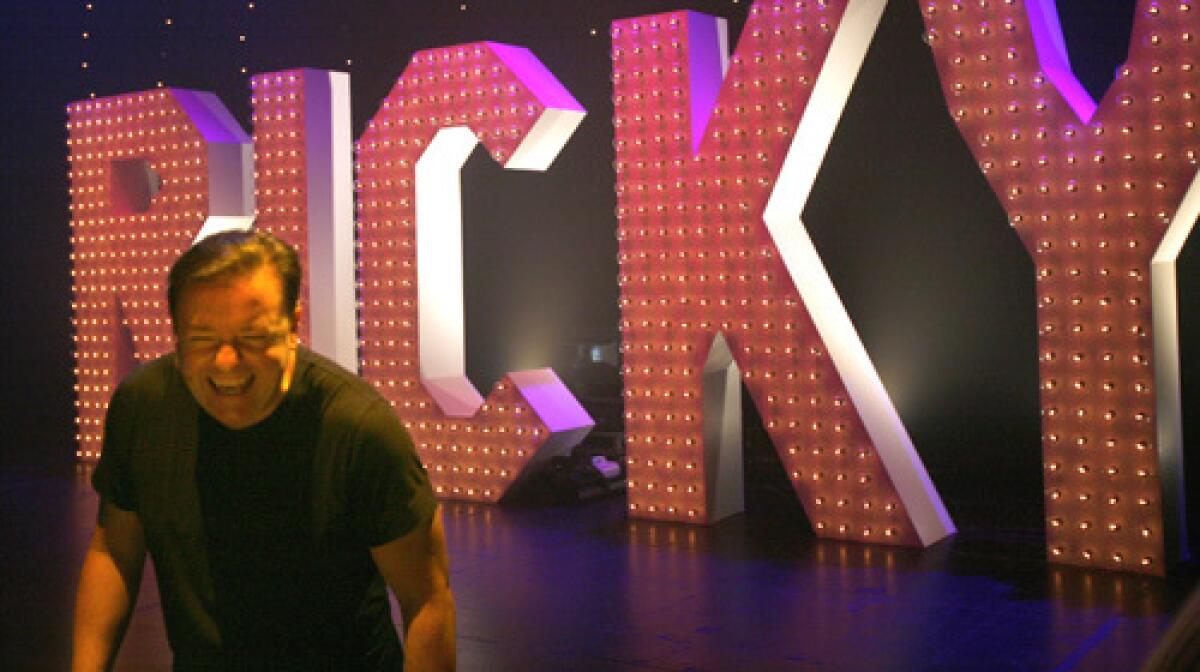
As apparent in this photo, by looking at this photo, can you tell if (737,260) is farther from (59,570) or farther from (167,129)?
(167,129)

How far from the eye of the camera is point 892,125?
7.55 m

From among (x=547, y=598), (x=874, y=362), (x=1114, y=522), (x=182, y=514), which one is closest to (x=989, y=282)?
(x=874, y=362)

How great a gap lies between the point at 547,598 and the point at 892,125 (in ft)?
10.9

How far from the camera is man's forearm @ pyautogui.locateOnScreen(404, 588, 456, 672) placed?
2.22m

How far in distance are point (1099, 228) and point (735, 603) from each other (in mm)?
2050

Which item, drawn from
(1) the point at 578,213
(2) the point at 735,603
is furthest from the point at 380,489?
(1) the point at 578,213

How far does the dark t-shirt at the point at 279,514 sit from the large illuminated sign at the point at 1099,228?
13.4 ft

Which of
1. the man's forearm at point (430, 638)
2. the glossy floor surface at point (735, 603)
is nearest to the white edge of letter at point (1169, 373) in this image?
the glossy floor surface at point (735, 603)

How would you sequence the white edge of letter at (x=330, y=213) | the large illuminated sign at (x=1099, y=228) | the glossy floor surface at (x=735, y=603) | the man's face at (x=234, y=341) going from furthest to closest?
the white edge of letter at (x=330, y=213)
the large illuminated sign at (x=1099, y=228)
the glossy floor surface at (x=735, y=603)
the man's face at (x=234, y=341)

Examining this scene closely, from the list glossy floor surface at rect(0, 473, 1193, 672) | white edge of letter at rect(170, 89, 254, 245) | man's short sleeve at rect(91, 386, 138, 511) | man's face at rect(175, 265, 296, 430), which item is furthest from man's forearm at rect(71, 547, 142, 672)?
white edge of letter at rect(170, 89, 254, 245)

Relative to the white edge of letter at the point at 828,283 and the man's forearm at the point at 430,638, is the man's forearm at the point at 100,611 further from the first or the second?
the white edge of letter at the point at 828,283

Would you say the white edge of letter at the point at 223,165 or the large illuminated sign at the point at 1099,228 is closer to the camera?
the large illuminated sign at the point at 1099,228

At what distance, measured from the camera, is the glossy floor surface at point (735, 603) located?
477cm

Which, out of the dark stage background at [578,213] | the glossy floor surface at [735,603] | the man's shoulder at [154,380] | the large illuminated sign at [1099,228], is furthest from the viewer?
the dark stage background at [578,213]
